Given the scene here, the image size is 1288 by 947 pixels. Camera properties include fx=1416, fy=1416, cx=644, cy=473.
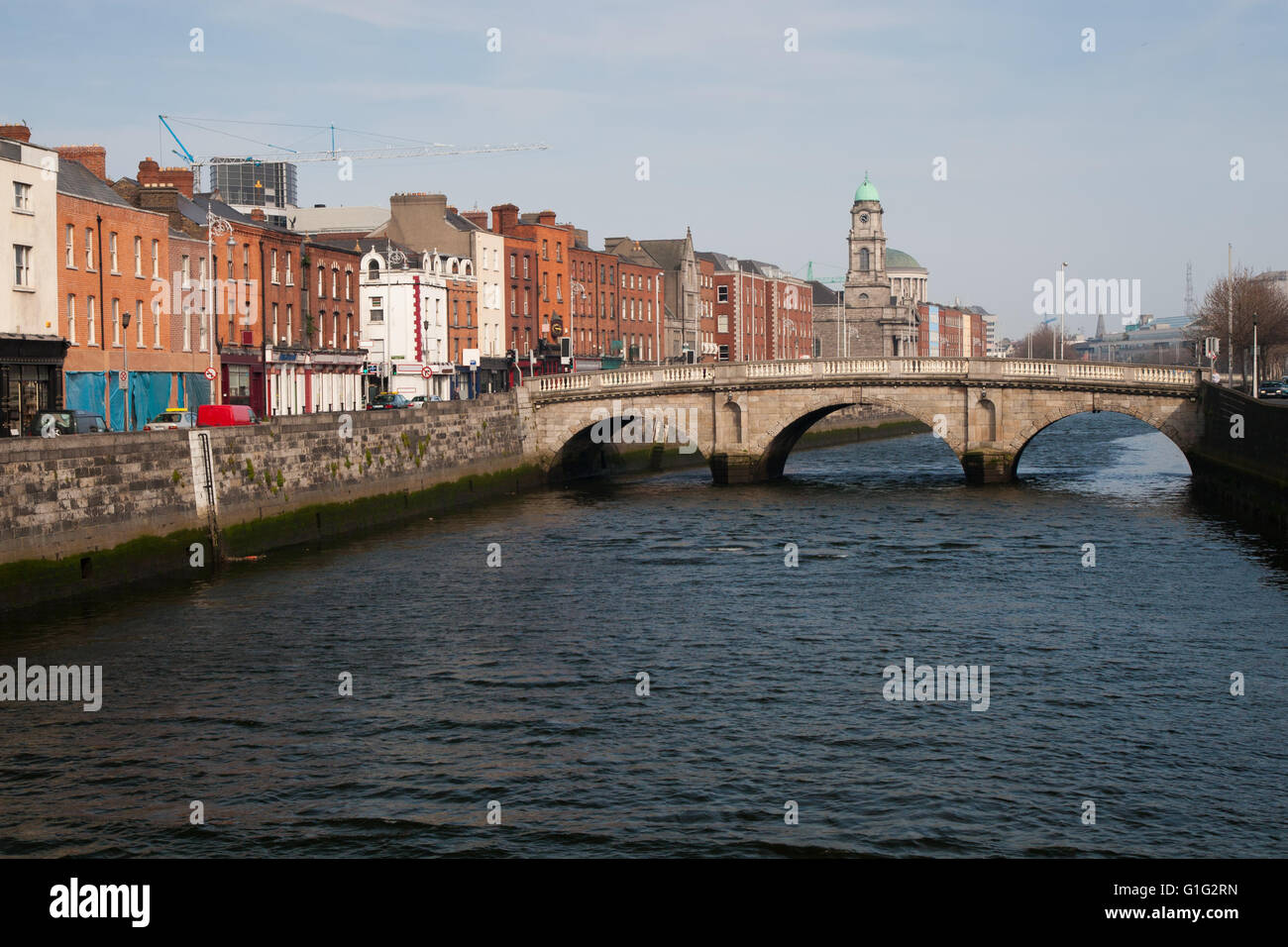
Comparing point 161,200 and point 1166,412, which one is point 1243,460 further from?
point 161,200

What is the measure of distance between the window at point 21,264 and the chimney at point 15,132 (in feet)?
25.9

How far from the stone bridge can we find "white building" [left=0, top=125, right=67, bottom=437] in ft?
79.0

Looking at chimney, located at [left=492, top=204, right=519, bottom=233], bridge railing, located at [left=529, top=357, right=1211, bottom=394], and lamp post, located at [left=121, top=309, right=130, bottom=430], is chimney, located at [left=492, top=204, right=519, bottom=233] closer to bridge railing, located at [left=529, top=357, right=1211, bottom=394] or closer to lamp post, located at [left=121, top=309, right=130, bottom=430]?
bridge railing, located at [left=529, top=357, right=1211, bottom=394]

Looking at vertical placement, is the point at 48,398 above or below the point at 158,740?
above

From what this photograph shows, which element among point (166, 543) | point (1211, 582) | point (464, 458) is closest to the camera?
point (1211, 582)

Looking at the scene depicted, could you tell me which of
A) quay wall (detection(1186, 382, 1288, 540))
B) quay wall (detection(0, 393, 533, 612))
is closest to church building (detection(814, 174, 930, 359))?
quay wall (detection(1186, 382, 1288, 540))

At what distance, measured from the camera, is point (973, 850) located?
17750mm

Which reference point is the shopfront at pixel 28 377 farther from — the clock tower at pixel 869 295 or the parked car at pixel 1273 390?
the clock tower at pixel 869 295

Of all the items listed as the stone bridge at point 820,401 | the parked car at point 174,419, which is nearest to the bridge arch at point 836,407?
the stone bridge at point 820,401
